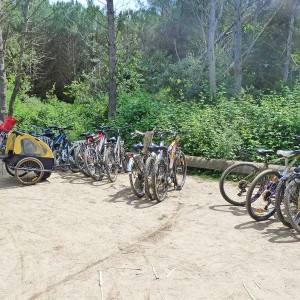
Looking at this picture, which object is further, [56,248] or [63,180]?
[63,180]

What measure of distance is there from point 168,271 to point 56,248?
4.27 feet

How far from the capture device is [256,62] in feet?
97.1

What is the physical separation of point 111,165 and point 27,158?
5.32ft

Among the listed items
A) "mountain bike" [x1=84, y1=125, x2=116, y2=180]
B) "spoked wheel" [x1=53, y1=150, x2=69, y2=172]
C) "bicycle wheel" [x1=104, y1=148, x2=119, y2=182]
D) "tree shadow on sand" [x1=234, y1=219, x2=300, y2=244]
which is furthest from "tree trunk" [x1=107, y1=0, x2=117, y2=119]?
"tree shadow on sand" [x1=234, y1=219, x2=300, y2=244]

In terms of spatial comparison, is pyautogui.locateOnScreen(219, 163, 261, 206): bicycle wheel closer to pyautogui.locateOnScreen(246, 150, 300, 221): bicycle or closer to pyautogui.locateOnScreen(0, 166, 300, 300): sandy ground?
pyautogui.locateOnScreen(0, 166, 300, 300): sandy ground

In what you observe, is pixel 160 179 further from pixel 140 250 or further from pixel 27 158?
pixel 27 158

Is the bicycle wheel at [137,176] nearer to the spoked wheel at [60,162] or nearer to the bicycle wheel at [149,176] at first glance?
the bicycle wheel at [149,176]

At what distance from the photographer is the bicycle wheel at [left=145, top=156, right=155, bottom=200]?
6020mm

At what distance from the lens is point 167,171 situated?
6.47 metres

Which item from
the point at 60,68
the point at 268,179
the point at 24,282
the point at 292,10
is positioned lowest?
the point at 24,282

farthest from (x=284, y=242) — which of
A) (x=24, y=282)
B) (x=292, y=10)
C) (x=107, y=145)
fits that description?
(x=292, y=10)

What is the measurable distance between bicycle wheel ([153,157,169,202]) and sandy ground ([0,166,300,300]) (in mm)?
153

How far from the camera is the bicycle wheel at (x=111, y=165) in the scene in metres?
7.55

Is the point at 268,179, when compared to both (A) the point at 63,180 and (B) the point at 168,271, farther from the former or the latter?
(A) the point at 63,180
